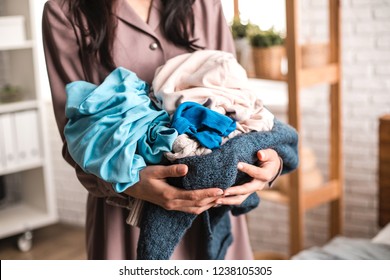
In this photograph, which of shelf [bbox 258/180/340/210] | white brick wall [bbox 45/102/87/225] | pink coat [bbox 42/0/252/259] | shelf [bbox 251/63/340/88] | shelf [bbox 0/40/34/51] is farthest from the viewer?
white brick wall [bbox 45/102/87/225]

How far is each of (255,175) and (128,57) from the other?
368mm

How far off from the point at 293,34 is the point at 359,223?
954mm

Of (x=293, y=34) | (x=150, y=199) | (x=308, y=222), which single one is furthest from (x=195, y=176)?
(x=308, y=222)

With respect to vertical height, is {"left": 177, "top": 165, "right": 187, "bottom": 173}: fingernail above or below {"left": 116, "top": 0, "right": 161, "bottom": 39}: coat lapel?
below

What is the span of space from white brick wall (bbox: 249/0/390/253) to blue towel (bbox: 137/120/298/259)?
144cm

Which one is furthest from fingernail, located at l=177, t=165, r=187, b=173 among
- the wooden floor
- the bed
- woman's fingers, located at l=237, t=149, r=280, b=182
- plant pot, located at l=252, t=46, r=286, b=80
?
the wooden floor

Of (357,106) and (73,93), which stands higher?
(73,93)

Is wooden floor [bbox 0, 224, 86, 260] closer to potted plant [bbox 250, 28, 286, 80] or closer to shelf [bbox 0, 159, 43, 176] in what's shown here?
shelf [bbox 0, 159, 43, 176]

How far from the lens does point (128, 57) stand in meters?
1.26

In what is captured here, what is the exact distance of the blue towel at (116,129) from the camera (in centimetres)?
105

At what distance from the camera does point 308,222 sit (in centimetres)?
291

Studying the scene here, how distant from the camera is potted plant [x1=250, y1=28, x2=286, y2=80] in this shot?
8.38 ft
